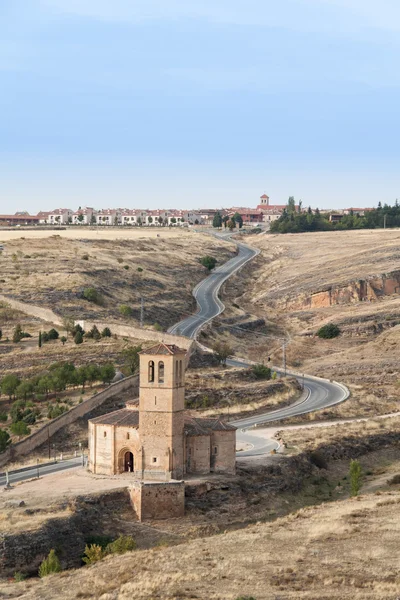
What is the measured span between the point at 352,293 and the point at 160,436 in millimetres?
76815

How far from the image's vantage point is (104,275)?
13062 centimetres

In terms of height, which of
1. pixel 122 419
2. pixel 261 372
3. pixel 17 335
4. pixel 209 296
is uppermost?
pixel 17 335

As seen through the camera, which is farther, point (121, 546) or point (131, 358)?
point (131, 358)

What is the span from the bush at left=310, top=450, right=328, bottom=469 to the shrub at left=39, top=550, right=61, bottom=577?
26704mm

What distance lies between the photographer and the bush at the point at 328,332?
401 ft

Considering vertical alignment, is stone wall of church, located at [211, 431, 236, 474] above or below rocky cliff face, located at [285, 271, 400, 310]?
below

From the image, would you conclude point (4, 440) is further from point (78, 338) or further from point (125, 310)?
point (125, 310)

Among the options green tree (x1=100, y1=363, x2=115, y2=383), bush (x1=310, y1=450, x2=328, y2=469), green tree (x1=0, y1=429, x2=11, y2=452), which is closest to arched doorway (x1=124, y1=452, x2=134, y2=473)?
green tree (x1=0, y1=429, x2=11, y2=452)

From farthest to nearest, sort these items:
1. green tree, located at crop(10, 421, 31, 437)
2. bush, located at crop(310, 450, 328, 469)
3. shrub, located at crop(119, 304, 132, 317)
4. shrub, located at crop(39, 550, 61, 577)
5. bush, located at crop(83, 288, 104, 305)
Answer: bush, located at crop(83, 288, 104, 305) → shrub, located at crop(119, 304, 132, 317) → bush, located at crop(310, 450, 328, 469) → green tree, located at crop(10, 421, 31, 437) → shrub, located at crop(39, 550, 61, 577)

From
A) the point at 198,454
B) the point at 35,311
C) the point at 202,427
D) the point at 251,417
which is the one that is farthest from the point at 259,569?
the point at 35,311

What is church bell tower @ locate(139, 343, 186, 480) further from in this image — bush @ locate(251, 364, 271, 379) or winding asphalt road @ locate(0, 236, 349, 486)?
bush @ locate(251, 364, 271, 379)

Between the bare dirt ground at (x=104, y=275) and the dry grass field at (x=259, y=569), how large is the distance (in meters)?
53.8

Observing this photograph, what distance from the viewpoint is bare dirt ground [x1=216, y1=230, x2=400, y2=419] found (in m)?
104

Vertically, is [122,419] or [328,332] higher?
[122,419]
